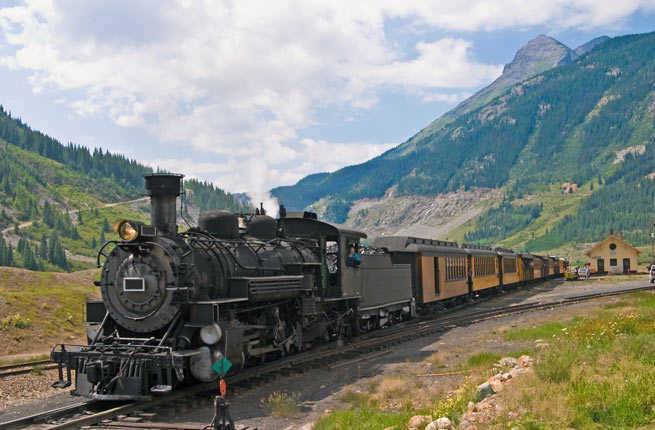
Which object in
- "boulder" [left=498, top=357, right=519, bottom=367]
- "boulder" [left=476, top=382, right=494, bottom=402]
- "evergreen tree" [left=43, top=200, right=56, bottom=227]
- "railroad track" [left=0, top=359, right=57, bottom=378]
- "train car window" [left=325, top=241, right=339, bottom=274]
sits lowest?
"railroad track" [left=0, top=359, right=57, bottom=378]

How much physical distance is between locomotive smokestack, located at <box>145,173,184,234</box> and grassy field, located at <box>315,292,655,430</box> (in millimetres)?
4954

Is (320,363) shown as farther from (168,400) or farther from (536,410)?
(536,410)

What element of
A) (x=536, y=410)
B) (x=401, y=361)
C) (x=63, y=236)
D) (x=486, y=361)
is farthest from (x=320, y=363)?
(x=63, y=236)

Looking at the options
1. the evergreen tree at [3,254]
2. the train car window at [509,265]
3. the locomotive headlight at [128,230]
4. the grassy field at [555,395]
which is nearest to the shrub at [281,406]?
the grassy field at [555,395]

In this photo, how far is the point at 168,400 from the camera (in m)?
12.0

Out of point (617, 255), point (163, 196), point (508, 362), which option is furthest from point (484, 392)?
point (617, 255)

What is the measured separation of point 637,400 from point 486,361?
689cm

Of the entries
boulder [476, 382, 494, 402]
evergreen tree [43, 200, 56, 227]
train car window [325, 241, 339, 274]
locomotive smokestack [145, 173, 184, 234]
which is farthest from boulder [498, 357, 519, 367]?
evergreen tree [43, 200, 56, 227]

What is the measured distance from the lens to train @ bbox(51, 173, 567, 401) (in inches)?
476

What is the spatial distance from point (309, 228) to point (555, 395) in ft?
36.5

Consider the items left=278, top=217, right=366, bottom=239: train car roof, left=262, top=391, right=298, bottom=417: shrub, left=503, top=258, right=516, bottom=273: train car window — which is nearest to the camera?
left=262, top=391, right=298, bottom=417: shrub

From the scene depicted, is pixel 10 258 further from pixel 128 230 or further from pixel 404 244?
pixel 128 230

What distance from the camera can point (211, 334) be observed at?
487 inches

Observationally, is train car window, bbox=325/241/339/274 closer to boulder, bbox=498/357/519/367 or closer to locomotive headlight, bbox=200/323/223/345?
boulder, bbox=498/357/519/367
